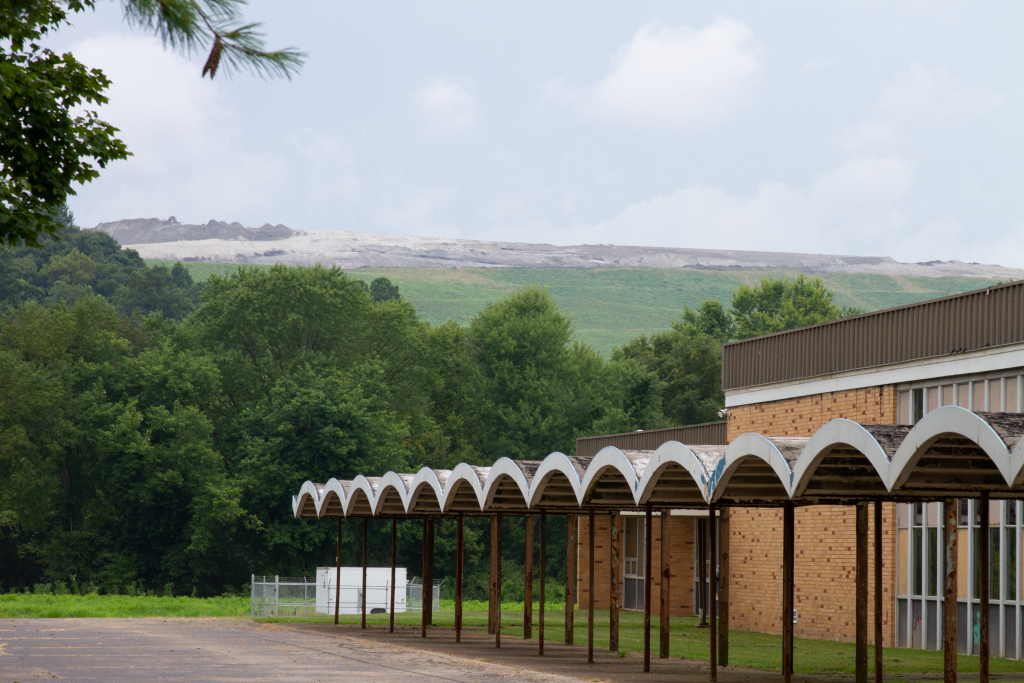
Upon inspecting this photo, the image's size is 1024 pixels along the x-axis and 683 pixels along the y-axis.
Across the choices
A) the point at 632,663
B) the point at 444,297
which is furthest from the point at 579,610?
the point at 444,297

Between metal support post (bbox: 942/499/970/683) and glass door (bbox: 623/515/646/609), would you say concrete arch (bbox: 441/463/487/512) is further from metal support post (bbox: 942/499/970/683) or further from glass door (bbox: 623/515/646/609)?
glass door (bbox: 623/515/646/609)

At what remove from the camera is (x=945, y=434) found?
40.7ft

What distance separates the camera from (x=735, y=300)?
269ft

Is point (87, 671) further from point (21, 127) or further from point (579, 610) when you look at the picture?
point (579, 610)

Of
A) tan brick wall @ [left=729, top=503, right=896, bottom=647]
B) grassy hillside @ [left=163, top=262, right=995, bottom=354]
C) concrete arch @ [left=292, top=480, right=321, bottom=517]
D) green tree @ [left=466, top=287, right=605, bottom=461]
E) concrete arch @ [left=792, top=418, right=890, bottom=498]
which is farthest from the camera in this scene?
grassy hillside @ [left=163, top=262, right=995, bottom=354]

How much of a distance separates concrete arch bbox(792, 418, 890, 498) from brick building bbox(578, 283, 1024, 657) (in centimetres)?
458

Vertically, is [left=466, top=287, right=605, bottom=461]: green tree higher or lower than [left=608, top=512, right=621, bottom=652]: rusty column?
higher

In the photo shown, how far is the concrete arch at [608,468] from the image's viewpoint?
1870 centimetres

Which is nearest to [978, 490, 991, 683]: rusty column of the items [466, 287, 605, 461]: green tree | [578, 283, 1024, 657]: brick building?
[578, 283, 1024, 657]: brick building

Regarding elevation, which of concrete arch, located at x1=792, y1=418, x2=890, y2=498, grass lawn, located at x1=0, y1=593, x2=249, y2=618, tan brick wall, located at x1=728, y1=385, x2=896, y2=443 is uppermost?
Result: tan brick wall, located at x1=728, y1=385, x2=896, y2=443

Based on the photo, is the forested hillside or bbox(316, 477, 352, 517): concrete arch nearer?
bbox(316, 477, 352, 517): concrete arch

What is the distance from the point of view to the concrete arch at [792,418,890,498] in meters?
13.4

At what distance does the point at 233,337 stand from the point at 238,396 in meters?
2.97

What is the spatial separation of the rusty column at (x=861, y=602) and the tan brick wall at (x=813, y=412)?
780 centimetres
